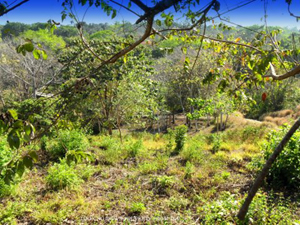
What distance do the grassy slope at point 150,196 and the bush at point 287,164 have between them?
458 mm

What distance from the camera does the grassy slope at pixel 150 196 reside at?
3184 mm

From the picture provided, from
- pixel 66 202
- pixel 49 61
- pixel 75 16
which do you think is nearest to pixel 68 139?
pixel 66 202

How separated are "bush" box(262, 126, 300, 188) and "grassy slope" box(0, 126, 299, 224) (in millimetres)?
458

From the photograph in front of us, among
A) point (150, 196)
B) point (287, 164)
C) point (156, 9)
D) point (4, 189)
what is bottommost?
point (150, 196)

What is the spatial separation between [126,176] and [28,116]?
4.06m

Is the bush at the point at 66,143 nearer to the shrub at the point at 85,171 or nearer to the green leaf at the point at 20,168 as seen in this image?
the shrub at the point at 85,171

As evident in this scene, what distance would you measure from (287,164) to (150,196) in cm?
242

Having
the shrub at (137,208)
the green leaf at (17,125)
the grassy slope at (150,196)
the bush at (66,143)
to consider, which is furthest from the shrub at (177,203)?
the green leaf at (17,125)

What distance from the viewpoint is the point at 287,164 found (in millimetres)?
3904

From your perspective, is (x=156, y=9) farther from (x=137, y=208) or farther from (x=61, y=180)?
(x=61, y=180)

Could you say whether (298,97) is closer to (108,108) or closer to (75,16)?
(108,108)

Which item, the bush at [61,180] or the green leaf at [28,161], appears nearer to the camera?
the green leaf at [28,161]

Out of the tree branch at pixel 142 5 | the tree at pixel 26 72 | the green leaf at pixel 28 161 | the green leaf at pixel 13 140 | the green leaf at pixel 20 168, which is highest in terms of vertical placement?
the tree at pixel 26 72

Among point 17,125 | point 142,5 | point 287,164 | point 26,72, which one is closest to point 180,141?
point 287,164
